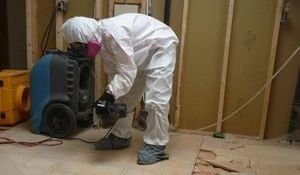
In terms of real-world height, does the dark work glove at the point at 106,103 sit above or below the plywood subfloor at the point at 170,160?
above

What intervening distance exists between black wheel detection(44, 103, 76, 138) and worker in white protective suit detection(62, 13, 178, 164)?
0.51 m

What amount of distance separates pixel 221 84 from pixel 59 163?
1614mm

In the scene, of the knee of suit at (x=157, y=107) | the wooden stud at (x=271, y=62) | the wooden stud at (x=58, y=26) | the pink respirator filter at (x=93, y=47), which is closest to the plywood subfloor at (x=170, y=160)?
the wooden stud at (x=271, y=62)

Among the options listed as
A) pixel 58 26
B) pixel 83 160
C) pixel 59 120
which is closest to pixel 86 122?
pixel 59 120

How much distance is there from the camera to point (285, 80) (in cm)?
297

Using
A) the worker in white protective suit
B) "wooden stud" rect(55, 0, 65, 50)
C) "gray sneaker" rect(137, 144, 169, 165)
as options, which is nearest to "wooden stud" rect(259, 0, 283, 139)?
the worker in white protective suit

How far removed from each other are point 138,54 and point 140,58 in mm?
35

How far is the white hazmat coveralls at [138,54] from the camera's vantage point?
221 cm

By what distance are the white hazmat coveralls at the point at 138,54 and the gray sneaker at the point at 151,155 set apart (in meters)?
0.04

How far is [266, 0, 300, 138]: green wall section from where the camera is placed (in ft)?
9.43

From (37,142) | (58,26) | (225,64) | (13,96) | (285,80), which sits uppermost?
(58,26)

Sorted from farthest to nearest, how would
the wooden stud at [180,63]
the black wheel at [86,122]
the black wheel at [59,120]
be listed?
1. the black wheel at [86,122]
2. the wooden stud at [180,63]
3. the black wheel at [59,120]

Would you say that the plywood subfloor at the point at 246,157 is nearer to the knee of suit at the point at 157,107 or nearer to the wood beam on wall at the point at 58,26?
Answer: the knee of suit at the point at 157,107

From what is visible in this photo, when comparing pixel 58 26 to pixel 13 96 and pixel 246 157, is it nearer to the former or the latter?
pixel 13 96
